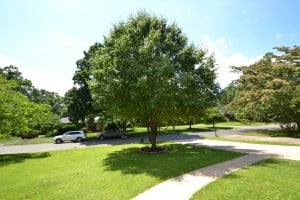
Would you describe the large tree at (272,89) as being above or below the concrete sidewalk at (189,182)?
above

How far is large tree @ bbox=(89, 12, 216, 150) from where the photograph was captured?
17.4m

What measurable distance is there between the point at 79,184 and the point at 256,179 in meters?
7.68

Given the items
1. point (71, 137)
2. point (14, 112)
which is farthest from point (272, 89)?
point (14, 112)

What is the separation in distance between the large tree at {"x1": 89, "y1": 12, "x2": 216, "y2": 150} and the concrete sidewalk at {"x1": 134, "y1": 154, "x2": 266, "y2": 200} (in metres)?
5.46

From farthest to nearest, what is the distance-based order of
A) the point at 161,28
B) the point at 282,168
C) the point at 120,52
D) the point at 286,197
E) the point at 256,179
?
1. the point at 161,28
2. the point at 120,52
3. the point at 282,168
4. the point at 256,179
5. the point at 286,197

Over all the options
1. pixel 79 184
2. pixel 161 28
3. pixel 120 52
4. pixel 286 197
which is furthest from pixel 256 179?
pixel 161 28

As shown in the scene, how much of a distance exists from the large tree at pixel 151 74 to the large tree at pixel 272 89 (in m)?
11.3

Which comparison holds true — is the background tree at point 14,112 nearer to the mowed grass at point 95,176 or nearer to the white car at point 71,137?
the mowed grass at point 95,176

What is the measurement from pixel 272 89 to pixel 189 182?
21.8 metres

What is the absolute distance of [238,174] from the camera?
11.7m

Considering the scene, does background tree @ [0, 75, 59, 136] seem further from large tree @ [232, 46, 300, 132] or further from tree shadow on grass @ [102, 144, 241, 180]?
large tree @ [232, 46, 300, 132]

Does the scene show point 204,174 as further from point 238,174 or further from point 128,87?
point 128,87

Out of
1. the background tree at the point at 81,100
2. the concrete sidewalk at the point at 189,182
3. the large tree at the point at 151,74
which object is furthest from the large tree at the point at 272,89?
the background tree at the point at 81,100

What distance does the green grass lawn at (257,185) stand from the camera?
28.6ft
